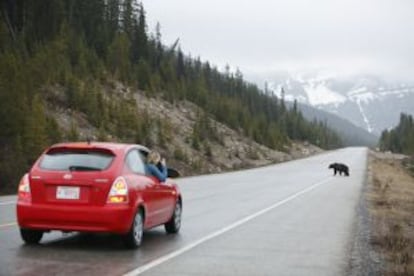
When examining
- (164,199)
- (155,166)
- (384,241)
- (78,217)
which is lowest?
(384,241)

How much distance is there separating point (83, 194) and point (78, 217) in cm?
36

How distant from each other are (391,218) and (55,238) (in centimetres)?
1079

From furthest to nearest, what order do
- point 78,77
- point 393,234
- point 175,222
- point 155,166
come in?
point 78,77 < point 393,234 < point 175,222 < point 155,166

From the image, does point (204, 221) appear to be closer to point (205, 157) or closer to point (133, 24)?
point (205, 157)

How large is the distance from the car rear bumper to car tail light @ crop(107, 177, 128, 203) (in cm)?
10

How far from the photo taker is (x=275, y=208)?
21.9m

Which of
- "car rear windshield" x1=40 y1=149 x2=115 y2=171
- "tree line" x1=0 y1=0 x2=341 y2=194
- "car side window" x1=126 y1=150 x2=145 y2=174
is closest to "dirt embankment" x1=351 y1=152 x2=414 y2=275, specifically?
"car side window" x1=126 y1=150 x2=145 y2=174

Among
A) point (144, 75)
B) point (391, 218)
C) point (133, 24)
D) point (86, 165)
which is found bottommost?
point (391, 218)

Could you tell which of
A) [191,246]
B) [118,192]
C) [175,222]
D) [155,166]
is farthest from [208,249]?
[175,222]

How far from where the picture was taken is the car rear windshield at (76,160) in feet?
38.1

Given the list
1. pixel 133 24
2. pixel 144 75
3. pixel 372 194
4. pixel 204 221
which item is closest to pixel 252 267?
pixel 204 221

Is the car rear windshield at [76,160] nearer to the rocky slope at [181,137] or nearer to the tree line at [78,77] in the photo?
the tree line at [78,77]

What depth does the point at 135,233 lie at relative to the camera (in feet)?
38.5

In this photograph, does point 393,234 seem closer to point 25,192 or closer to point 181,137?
point 25,192
